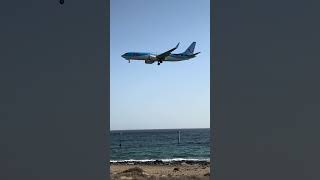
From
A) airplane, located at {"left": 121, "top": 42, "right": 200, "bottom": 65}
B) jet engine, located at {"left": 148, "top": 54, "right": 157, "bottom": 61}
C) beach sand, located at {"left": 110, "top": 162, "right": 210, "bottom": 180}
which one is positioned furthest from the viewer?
jet engine, located at {"left": 148, "top": 54, "right": 157, "bottom": 61}

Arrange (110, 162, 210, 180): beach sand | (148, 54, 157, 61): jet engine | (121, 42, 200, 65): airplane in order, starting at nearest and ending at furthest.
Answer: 1. (110, 162, 210, 180): beach sand
2. (121, 42, 200, 65): airplane
3. (148, 54, 157, 61): jet engine

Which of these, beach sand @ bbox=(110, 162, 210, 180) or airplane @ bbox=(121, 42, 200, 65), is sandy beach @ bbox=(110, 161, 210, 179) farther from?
airplane @ bbox=(121, 42, 200, 65)

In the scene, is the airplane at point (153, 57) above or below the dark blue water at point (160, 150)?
above

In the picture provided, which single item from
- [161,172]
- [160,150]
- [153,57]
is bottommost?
[160,150]

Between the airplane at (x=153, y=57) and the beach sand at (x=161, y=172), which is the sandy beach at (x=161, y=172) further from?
the airplane at (x=153, y=57)

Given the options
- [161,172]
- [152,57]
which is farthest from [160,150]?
[161,172]

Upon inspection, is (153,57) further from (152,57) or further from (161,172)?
(161,172)

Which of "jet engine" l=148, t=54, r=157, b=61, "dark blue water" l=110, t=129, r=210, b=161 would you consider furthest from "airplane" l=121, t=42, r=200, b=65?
"dark blue water" l=110, t=129, r=210, b=161

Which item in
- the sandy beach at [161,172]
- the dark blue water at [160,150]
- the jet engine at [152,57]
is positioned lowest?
the dark blue water at [160,150]

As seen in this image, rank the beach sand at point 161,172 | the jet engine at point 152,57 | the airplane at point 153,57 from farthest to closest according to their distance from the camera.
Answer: the jet engine at point 152,57 < the airplane at point 153,57 < the beach sand at point 161,172

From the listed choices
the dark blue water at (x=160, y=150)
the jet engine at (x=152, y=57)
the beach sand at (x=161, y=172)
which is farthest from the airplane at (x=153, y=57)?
the beach sand at (x=161, y=172)

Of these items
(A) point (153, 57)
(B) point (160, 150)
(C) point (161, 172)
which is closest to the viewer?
(C) point (161, 172)
